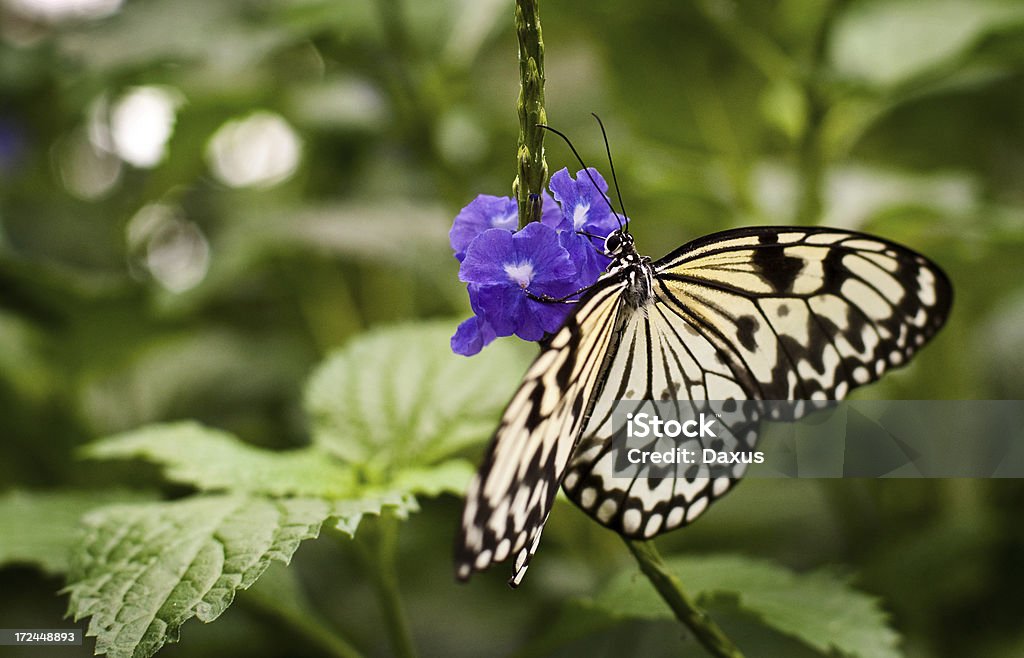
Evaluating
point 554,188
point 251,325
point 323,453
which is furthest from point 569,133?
point 554,188

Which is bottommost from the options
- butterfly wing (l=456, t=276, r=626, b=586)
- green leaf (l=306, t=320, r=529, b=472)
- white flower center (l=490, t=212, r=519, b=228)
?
butterfly wing (l=456, t=276, r=626, b=586)

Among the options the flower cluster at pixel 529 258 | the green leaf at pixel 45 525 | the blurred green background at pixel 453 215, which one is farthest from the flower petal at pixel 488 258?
the blurred green background at pixel 453 215

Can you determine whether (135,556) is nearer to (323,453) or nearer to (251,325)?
(323,453)

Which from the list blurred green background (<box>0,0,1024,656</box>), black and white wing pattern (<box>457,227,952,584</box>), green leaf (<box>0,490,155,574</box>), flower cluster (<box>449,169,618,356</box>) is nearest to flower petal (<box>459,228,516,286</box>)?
flower cluster (<box>449,169,618,356</box>)

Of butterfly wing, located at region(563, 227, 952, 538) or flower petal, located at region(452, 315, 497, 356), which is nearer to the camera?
flower petal, located at region(452, 315, 497, 356)

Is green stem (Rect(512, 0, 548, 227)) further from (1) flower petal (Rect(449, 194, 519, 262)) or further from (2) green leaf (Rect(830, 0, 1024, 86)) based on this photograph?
(2) green leaf (Rect(830, 0, 1024, 86))

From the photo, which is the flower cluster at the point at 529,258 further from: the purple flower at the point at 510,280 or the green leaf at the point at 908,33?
the green leaf at the point at 908,33
